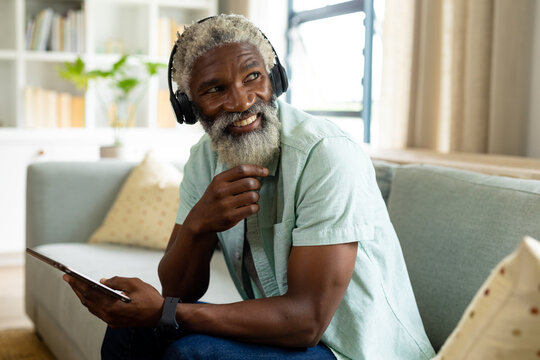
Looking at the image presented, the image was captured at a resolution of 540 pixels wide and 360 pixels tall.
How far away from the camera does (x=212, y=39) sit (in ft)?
4.33

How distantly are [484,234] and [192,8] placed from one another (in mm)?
3663

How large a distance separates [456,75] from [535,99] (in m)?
0.32

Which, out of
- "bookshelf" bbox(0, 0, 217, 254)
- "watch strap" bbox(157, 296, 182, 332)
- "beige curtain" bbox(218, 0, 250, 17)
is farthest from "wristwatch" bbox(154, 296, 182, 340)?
"beige curtain" bbox(218, 0, 250, 17)

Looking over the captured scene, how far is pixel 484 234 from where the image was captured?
1.40m

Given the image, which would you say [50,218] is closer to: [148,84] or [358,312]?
[358,312]

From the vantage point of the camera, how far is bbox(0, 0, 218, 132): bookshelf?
4.16 metres

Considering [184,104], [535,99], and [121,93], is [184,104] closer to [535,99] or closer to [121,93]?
[535,99]

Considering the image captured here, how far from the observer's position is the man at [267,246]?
1.11m

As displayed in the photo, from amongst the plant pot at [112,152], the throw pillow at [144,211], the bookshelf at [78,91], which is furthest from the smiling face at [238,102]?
the bookshelf at [78,91]

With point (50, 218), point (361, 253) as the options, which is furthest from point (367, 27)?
point (361, 253)

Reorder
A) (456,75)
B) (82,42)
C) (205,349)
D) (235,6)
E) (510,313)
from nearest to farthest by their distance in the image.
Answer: (510,313) < (205,349) < (456,75) < (82,42) < (235,6)

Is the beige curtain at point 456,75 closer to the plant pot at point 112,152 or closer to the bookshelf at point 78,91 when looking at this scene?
the plant pot at point 112,152

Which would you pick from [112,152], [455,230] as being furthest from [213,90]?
[112,152]

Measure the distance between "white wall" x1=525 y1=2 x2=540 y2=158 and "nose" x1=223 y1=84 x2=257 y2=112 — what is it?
1.29 meters
